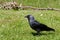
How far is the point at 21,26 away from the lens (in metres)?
12.7

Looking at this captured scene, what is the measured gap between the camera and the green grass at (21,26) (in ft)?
35.6

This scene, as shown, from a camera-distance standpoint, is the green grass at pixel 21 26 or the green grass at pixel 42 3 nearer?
the green grass at pixel 21 26

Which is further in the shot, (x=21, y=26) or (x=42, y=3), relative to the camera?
(x=42, y=3)

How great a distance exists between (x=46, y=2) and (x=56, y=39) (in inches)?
455

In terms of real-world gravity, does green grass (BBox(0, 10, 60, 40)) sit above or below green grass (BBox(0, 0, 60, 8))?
above

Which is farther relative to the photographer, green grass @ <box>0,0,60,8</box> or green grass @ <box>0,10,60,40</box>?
green grass @ <box>0,0,60,8</box>

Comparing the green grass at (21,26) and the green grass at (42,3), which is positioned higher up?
the green grass at (21,26)

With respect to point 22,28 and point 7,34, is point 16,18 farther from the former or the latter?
point 7,34

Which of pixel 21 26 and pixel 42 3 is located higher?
pixel 21 26

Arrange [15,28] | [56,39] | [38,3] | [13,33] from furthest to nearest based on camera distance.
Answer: [38,3] < [15,28] < [13,33] < [56,39]

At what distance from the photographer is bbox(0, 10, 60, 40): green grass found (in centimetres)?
1084

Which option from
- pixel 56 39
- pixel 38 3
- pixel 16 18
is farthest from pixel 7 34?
pixel 38 3

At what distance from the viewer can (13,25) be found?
1274 cm

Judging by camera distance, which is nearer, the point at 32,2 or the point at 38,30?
the point at 38,30
